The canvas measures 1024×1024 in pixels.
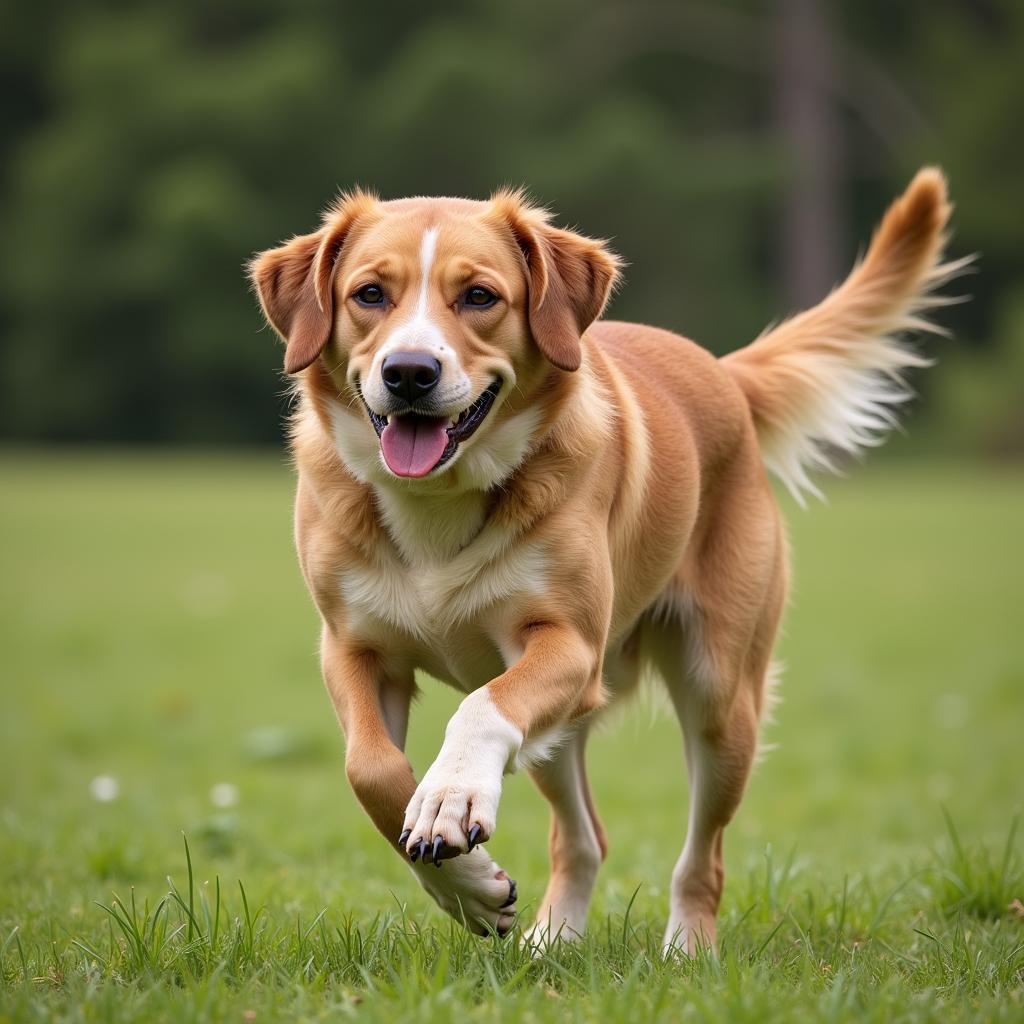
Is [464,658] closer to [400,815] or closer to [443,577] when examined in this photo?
[443,577]

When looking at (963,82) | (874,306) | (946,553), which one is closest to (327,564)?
(874,306)

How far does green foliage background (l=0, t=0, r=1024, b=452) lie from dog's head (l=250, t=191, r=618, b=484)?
33.9 m

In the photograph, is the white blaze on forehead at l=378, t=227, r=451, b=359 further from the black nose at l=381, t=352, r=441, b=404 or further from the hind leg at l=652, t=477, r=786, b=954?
the hind leg at l=652, t=477, r=786, b=954

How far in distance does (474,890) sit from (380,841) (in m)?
2.43

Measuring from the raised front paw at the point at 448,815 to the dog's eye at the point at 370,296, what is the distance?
134cm

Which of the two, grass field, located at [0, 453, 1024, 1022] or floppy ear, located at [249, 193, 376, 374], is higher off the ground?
floppy ear, located at [249, 193, 376, 374]

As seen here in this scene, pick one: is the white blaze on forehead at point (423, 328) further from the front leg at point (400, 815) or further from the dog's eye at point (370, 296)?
the front leg at point (400, 815)

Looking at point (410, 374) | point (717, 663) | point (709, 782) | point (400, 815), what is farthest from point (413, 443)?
point (709, 782)

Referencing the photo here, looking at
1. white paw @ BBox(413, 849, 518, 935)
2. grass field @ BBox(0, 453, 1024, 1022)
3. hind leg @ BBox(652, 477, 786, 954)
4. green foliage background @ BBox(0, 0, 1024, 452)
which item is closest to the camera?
grass field @ BBox(0, 453, 1024, 1022)

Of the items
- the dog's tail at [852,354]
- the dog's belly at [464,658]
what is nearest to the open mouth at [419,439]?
the dog's belly at [464,658]

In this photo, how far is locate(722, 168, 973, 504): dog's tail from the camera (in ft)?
18.9

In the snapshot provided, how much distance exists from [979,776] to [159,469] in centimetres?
2350

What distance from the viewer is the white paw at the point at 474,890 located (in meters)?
3.94

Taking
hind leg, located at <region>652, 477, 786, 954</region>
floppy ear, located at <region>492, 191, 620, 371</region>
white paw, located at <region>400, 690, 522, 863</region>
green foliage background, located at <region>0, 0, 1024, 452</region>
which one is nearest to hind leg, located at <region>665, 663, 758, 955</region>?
hind leg, located at <region>652, 477, 786, 954</region>
